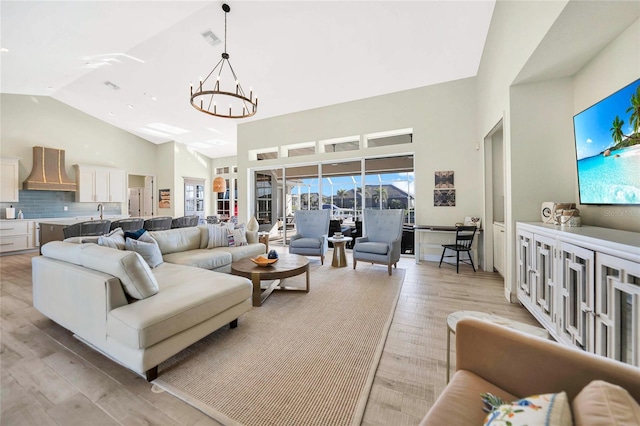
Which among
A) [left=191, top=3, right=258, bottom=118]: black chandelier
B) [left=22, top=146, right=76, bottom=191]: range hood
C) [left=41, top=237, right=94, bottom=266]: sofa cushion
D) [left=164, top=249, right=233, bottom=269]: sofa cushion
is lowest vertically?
[left=164, top=249, right=233, bottom=269]: sofa cushion

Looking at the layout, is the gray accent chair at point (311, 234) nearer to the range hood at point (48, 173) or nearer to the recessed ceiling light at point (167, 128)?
the recessed ceiling light at point (167, 128)

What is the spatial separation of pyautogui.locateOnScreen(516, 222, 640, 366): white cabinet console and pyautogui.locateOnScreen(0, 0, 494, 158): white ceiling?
11.1 feet

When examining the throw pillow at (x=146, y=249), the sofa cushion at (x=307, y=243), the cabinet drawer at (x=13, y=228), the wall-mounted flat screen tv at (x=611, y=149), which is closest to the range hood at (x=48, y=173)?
the cabinet drawer at (x=13, y=228)

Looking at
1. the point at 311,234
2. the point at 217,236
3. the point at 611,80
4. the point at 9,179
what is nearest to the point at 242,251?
the point at 217,236

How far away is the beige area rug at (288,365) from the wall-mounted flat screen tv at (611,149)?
212cm

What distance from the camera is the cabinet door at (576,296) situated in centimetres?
159

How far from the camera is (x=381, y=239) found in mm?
4719

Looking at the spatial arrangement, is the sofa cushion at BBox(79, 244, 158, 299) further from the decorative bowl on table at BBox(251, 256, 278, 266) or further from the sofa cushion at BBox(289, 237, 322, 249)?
the sofa cushion at BBox(289, 237, 322, 249)

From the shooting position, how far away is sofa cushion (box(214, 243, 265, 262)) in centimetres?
397

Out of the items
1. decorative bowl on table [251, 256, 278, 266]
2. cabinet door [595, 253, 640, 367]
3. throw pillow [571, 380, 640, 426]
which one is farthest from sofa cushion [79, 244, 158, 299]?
cabinet door [595, 253, 640, 367]

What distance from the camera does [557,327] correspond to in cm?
197

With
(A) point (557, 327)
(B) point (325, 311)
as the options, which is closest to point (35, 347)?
(B) point (325, 311)

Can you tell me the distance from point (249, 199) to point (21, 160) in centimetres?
575

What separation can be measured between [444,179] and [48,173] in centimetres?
993
